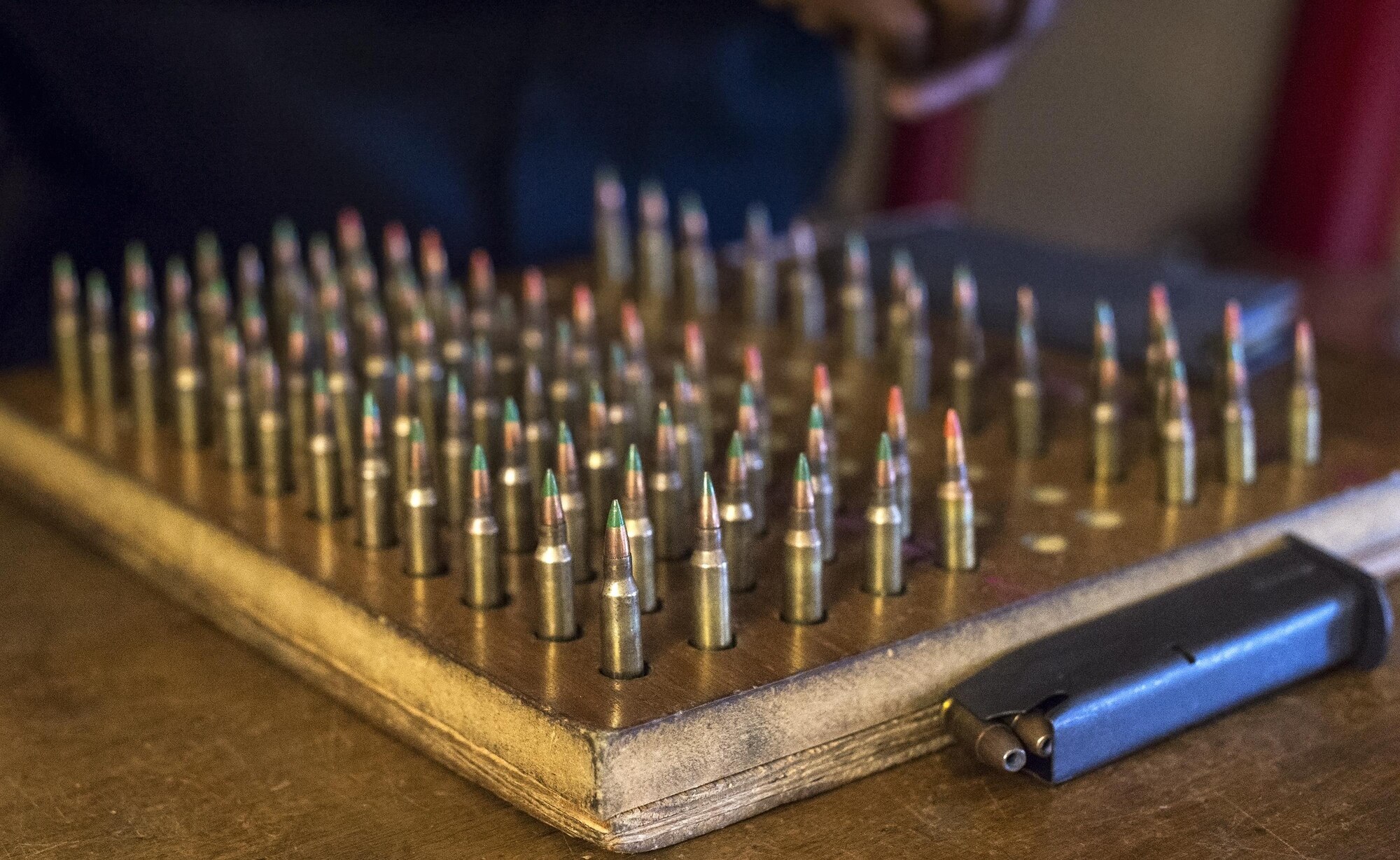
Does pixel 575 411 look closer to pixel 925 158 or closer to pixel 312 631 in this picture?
pixel 312 631

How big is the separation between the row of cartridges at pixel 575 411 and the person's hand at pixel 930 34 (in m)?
0.26

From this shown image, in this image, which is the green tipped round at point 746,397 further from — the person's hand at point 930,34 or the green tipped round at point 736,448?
the person's hand at point 930,34

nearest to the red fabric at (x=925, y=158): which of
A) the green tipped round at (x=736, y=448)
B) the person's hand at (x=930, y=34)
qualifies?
the person's hand at (x=930, y=34)

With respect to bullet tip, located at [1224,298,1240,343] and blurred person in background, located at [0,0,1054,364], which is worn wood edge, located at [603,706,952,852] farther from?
blurred person in background, located at [0,0,1054,364]

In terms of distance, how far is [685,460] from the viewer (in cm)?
117

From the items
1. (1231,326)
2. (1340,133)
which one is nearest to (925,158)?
(1340,133)

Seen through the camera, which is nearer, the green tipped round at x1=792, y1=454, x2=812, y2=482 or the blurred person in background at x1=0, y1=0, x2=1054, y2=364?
the green tipped round at x1=792, y1=454, x2=812, y2=482

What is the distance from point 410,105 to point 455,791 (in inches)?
47.5

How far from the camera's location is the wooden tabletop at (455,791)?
0.88m

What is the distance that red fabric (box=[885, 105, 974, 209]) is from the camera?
10.2 ft

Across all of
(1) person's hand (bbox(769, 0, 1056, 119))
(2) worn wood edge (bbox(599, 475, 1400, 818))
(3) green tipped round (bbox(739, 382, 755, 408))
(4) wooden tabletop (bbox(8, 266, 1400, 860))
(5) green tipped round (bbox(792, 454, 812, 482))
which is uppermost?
(1) person's hand (bbox(769, 0, 1056, 119))

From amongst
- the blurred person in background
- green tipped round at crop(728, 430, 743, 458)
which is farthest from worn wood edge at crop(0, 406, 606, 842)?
the blurred person in background

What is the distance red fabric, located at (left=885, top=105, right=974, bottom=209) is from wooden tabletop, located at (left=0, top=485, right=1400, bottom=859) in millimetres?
2113

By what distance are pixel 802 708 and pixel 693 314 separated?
33.3 inches
